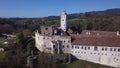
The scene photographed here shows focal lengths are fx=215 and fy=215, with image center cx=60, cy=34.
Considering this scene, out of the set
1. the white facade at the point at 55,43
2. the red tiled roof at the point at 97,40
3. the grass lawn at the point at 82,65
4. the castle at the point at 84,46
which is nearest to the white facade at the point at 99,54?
the castle at the point at 84,46

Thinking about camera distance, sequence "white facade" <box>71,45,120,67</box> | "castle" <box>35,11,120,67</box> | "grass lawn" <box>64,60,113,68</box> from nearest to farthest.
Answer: "grass lawn" <box>64,60,113,68</box>
"white facade" <box>71,45,120,67</box>
"castle" <box>35,11,120,67</box>

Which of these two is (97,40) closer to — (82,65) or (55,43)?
(82,65)

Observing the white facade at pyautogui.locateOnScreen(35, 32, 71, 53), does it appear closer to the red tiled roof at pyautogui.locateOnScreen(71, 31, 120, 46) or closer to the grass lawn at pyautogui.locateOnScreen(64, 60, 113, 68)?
the red tiled roof at pyautogui.locateOnScreen(71, 31, 120, 46)

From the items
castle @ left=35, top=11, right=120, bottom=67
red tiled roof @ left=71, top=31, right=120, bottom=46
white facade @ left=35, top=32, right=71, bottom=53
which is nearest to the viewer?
castle @ left=35, top=11, right=120, bottom=67

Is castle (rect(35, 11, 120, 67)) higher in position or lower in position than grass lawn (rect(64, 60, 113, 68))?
higher

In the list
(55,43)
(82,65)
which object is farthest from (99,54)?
(55,43)

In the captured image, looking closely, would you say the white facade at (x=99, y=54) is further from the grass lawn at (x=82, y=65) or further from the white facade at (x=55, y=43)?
the white facade at (x=55, y=43)

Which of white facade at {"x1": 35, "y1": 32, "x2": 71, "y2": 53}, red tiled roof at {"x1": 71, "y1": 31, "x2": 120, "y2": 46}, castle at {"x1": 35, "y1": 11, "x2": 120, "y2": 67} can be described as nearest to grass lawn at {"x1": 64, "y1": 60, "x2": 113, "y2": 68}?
castle at {"x1": 35, "y1": 11, "x2": 120, "y2": 67}

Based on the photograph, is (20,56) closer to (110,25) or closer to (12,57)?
(12,57)

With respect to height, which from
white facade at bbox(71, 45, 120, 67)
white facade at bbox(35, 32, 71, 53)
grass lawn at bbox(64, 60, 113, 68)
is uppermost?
white facade at bbox(35, 32, 71, 53)
